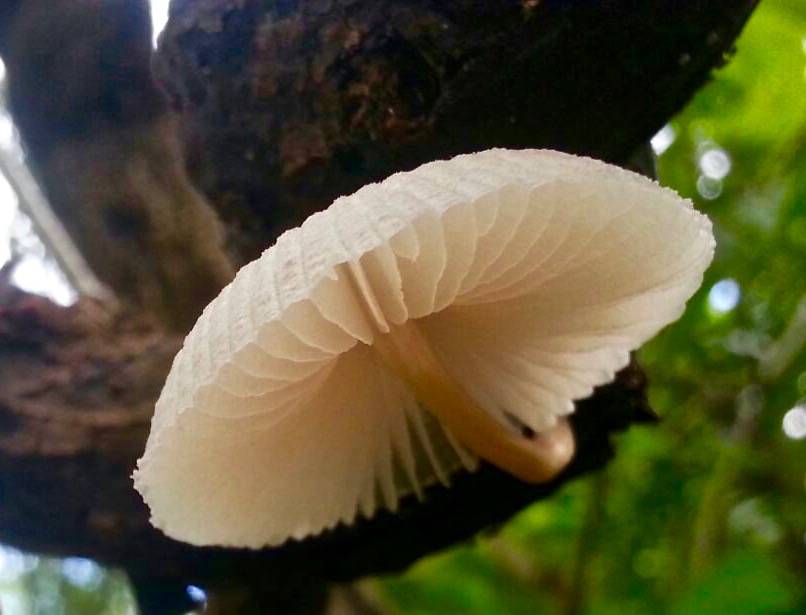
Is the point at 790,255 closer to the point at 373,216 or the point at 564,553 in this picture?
the point at 564,553

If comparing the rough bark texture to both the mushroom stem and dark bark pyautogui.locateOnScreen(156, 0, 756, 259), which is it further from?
the mushroom stem

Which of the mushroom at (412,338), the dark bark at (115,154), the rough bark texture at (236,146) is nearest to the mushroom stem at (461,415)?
the mushroom at (412,338)

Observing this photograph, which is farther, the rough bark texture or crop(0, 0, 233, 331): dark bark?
crop(0, 0, 233, 331): dark bark

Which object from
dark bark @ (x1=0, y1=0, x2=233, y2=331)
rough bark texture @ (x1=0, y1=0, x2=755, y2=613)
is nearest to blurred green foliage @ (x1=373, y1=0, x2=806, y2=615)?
rough bark texture @ (x1=0, y1=0, x2=755, y2=613)

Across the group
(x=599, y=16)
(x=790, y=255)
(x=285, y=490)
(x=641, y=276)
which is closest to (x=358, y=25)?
(x=599, y=16)

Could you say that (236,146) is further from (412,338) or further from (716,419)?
(716,419)

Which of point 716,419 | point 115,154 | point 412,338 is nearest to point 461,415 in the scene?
point 412,338

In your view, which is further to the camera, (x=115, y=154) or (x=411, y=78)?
(x=115, y=154)
